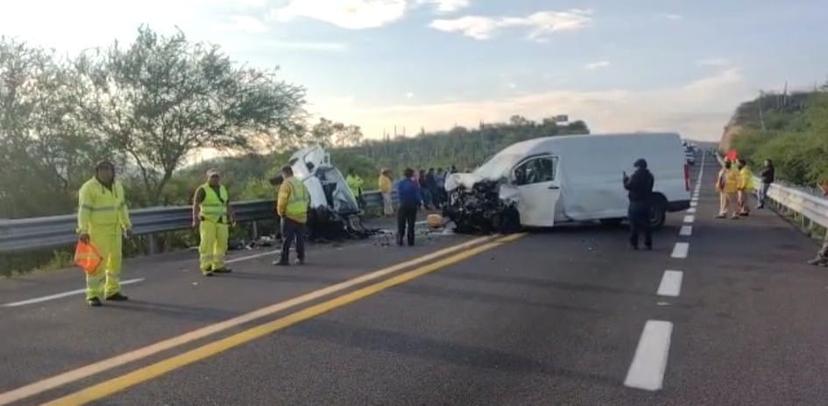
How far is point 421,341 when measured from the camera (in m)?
6.74

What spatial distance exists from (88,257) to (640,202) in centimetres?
934

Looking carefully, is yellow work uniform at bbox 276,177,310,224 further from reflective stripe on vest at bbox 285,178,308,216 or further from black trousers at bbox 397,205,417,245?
black trousers at bbox 397,205,417,245

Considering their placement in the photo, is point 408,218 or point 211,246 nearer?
point 211,246

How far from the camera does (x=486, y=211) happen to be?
17578mm

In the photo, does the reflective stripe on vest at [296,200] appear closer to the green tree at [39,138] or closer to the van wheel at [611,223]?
the van wheel at [611,223]

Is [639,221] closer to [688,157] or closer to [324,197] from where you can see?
[324,197]

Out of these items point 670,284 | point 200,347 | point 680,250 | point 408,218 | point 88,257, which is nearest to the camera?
point 200,347

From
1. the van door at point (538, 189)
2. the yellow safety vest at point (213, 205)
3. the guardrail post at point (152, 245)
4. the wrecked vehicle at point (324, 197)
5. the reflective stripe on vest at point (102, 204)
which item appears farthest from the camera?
the van door at point (538, 189)

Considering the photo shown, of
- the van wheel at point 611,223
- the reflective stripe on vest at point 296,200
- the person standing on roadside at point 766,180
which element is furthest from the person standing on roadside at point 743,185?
the reflective stripe on vest at point 296,200

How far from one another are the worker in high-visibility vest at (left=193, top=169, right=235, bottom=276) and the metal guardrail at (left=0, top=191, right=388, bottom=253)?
11.1ft

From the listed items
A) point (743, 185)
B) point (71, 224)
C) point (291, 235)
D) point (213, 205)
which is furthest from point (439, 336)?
point (743, 185)

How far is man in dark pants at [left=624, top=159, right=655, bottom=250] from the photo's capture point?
555 inches

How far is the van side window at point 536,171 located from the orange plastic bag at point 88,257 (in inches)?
418

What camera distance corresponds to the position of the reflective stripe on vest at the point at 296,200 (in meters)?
12.8
